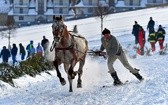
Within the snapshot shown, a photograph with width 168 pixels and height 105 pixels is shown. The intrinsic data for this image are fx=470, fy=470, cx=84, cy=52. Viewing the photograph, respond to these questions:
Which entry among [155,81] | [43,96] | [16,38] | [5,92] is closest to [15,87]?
[5,92]


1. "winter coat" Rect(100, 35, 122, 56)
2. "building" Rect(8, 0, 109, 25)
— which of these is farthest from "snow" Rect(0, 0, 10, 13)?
"winter coat" Rect(100, 35, 122, 56)

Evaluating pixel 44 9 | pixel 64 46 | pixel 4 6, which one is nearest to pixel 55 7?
pixel 44 9

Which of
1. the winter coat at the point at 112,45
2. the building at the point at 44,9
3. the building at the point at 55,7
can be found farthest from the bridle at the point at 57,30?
the building at the point at 44,9

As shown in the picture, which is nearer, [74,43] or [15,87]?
[74,43]

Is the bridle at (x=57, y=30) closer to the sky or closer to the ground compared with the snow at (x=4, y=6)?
closer to the sky

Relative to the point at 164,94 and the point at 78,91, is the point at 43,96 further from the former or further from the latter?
the point at 164,94

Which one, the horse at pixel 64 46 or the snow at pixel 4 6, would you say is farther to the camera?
the snow at pixel 4 6

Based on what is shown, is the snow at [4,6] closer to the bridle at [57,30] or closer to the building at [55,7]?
the building at [55,7]

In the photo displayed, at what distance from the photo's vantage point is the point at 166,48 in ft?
75.9

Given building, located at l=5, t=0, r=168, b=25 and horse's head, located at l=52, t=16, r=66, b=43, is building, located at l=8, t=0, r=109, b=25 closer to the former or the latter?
building, located at l=5, t=0, r=168, b=25

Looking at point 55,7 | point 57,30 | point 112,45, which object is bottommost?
point 55,7

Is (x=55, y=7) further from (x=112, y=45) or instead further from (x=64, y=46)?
(x=64, y=46)

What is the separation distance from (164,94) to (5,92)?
4.65 m

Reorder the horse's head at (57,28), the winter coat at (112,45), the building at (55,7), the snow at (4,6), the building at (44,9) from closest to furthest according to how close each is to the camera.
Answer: the horse's head at (57,28)
the winter coat at (112,45)
the building at (55,7)
the building at (44,9)
the snow at (4,6)
